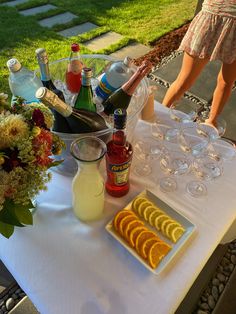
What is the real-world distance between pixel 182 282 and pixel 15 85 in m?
0.67

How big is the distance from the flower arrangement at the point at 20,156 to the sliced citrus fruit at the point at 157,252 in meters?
0.27

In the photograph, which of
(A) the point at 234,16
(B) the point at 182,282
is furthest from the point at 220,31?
(B) the point at 182,282

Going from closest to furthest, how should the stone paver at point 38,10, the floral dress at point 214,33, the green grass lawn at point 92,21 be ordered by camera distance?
the floral dress at point 214,33
the green grass lawn at point 92,21
the stone paver at point 38,10

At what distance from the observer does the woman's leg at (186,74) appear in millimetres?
1454

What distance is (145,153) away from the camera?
0.93 m

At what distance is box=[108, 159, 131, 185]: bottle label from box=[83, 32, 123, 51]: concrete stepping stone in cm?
186

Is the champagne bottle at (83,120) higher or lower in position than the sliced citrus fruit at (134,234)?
higher

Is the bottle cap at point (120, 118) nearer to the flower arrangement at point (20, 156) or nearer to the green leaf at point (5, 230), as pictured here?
the flower arrangement at point (20, 156)

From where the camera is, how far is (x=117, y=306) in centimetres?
63

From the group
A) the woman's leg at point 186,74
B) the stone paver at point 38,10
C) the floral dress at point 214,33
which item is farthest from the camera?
the stone paver at point 38,10

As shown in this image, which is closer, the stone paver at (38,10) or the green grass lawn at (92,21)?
the green grass lawn at (92,21)

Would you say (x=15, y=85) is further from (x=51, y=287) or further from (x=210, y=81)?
(x=210, y=81)

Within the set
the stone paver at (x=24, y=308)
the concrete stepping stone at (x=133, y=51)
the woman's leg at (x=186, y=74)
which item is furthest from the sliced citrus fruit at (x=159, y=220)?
the concrete stepping stone at (x=133, y=51)

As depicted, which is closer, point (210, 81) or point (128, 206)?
point (128, 206)
